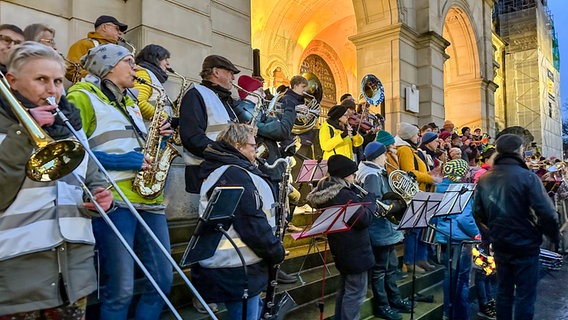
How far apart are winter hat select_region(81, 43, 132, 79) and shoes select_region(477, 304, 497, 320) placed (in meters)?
5.43

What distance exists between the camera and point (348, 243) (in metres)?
3.77

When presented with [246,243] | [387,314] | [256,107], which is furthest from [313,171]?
[246,243]

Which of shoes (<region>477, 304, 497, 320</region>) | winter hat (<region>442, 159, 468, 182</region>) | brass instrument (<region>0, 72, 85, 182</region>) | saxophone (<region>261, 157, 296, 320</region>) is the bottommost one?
shoes (<region>477, 304, 497, 320</region>)

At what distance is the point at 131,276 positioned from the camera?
8.38ft

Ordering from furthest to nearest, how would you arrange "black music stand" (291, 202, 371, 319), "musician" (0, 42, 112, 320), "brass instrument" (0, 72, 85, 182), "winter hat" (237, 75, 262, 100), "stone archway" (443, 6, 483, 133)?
"stone archway" (443, 6, 483, 133), "winter hat" (237, 75, 262, 100), "black music stand" (291, 202, 371, 319), "musician" (0, 42, 112, 320), "brass instrument" (0, 72, 85, 182)

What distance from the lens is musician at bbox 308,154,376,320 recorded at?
3.72 m

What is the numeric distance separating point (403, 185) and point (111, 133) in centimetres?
352

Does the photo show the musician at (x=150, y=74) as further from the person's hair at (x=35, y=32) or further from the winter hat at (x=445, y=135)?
the winter hat at (x=445, y=135)

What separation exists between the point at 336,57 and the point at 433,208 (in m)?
16.1

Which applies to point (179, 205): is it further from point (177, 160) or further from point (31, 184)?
point (31, 184)

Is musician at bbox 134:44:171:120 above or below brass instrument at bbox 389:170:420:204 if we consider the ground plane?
above

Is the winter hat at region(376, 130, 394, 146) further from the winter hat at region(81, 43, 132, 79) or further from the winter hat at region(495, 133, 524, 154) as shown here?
the winter hat at region(81, 43, 132, 79)

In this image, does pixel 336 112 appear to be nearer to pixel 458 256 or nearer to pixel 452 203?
pixel 452 203

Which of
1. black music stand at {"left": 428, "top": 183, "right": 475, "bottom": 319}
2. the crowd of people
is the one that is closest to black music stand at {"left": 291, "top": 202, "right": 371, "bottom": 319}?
the crowd of people
